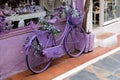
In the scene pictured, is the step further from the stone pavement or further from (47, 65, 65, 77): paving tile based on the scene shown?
(47, 65, 65, 77): paving tile

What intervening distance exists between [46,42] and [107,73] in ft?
4.24

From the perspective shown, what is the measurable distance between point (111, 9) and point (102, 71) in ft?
10.8

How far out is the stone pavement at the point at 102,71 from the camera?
3.93 metres

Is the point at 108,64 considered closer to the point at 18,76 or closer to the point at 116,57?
the point at 116,57

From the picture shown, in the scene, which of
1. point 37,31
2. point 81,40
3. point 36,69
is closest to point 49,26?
point 37,31

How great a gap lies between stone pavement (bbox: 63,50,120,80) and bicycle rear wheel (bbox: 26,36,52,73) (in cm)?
69

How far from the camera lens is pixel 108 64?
452 cm

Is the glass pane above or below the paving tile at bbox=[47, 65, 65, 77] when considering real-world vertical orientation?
above

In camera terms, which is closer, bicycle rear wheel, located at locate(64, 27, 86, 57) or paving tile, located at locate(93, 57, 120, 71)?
paving tile, located at locate(93, 57, 120, 71)

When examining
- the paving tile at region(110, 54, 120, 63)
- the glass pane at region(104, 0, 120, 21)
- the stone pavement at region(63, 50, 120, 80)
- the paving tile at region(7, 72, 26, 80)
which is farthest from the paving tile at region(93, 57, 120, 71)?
the glass pane at region(104, 0, 120, 21)

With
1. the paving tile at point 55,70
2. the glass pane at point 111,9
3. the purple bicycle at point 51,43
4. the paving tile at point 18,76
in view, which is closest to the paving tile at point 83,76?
the paving tile at point 55,70

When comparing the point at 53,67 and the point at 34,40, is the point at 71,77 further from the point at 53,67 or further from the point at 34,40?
the point at 34,40

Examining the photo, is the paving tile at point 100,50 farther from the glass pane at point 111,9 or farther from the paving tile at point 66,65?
the glass pane at point 111,9

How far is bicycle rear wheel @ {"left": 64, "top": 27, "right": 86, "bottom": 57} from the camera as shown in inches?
197
